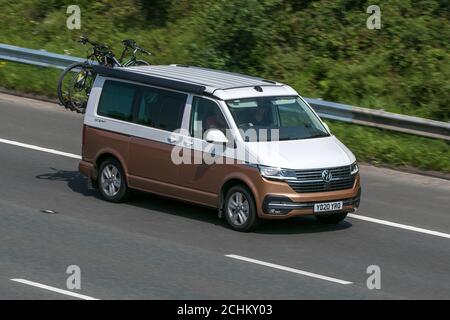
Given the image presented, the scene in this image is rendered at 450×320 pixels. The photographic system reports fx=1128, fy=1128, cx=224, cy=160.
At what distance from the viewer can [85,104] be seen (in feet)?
61.6

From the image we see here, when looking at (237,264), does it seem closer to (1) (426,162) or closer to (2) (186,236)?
(2) (186,236)

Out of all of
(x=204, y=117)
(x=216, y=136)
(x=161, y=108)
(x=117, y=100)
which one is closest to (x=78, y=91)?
(x=117, y=100)

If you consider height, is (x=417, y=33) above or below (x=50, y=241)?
above

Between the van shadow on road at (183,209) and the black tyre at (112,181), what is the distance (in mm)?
186

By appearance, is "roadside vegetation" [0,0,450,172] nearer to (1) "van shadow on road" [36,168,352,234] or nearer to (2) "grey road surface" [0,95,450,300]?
(2) "grey road surface" [0,95,450,300]

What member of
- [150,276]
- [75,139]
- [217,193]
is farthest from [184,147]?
[75,139]

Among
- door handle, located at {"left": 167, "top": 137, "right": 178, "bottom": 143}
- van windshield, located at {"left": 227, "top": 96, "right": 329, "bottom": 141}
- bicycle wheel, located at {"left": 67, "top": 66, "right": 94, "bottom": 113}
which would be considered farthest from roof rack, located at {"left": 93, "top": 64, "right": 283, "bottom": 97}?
bicycle wheel, located at {"left": 67, "top": 66, "right": 94, "bottom": 113}

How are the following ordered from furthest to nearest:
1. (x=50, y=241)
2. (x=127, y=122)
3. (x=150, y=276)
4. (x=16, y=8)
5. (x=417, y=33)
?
(x=16, y=8)
(x=417, y=33)
(x=127, y=122)
(x=50, y=241)
(x=150, y=276)

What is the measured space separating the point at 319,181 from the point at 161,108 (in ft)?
8.73

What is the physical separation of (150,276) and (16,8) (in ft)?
55.3

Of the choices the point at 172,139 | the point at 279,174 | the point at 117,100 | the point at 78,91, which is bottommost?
the point at 279,174

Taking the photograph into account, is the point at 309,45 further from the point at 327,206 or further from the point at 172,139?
the point at 327,206

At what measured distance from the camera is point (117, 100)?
1681 centimetres

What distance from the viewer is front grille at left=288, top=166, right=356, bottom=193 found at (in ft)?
49.3
